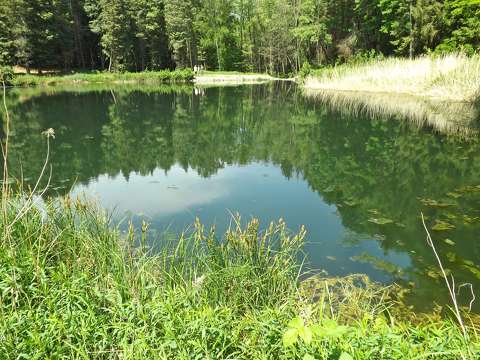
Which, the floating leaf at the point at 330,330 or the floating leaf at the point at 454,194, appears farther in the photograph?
the floating leaf at the point at 454,194

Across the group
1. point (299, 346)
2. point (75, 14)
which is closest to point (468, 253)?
point (299, 346)

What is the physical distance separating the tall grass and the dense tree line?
9843mm

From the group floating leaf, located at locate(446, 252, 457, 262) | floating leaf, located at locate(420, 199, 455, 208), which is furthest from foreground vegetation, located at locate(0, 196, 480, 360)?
floating leaf, located at locate(420, 199, 455, 208)

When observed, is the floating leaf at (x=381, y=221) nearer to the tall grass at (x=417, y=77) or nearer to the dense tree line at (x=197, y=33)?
the tall grass at (x=417, y=77)

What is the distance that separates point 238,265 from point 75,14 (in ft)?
196

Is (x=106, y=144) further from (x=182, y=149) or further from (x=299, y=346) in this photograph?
(x=299, y=346)

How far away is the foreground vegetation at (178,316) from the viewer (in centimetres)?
262

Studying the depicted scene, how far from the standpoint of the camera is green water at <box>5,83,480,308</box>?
567cm

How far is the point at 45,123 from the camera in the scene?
1739 cm

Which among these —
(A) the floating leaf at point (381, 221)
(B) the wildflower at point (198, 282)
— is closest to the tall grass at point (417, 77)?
(A) the floating leaf at point (381, 221)

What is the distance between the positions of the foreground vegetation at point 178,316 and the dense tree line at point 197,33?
36.5 meters

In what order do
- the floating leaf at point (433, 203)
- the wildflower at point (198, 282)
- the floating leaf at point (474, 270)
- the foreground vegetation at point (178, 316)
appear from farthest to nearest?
the floating leaf at point (433, 203) < the floating leaf at point (474, 270) < the wildflower at point (198, 282) < the foreground vegetation at point (178, 316)

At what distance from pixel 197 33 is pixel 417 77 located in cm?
4189

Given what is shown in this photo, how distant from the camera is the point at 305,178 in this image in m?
9.49
